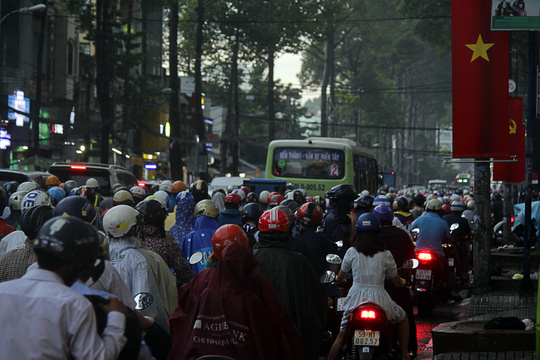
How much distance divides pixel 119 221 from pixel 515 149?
49.9 feet

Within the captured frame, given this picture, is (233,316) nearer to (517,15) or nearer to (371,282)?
(371,282)

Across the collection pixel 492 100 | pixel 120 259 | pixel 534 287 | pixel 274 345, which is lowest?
pixel 534 287

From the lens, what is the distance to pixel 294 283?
21.0 ft

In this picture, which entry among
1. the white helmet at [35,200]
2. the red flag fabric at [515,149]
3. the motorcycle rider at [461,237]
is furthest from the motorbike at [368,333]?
the red flag fabric at [515,149]

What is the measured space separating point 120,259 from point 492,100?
8437mm

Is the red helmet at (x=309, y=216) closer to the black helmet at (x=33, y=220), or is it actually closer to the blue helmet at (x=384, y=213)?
the blue helmet at (x=384, y=213)

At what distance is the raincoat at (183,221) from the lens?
10.9 meters

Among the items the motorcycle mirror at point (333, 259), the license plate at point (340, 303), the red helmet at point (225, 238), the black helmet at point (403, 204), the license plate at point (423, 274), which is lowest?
the license plate at point (423, 274)

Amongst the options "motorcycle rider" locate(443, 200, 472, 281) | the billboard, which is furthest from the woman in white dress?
"motorcycle rider" locate(443, 200, 472, 281)

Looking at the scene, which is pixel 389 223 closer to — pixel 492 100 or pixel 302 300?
pixel 492 100

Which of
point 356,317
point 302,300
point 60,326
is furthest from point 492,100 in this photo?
point 60,326

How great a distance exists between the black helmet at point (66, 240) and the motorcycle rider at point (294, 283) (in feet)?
9.44

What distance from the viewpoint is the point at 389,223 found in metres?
10.9

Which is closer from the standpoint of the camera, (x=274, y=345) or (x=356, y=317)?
(x=274, y=345)
